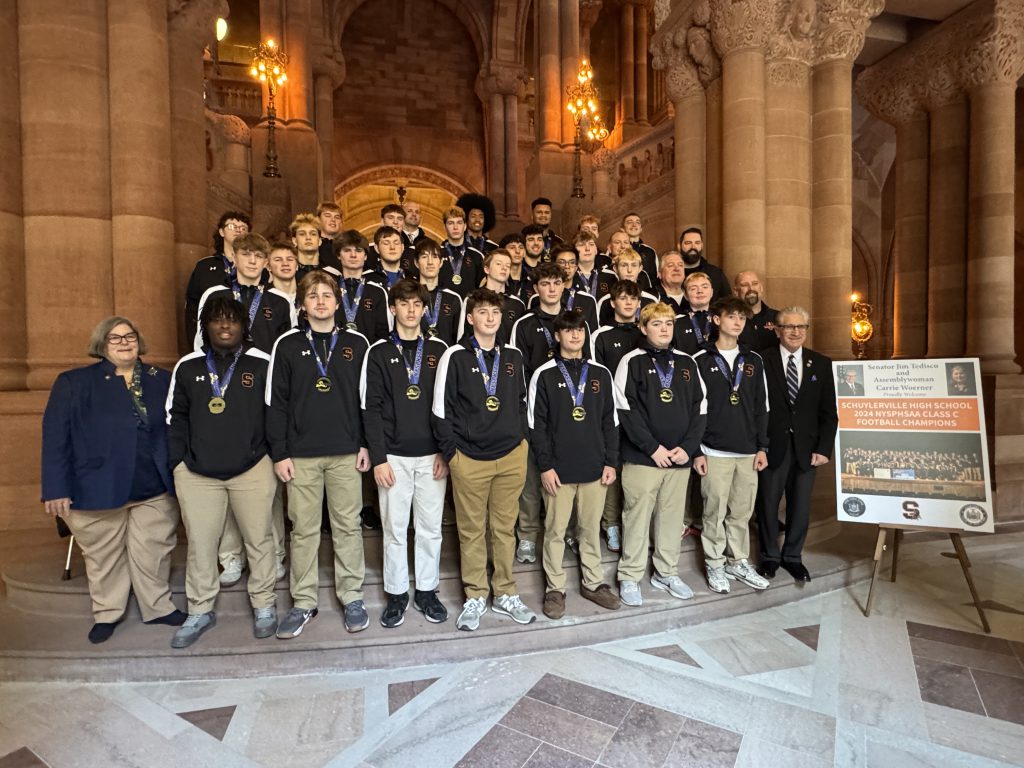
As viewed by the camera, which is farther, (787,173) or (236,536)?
(787,173)

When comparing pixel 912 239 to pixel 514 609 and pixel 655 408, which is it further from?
pixel 514 609

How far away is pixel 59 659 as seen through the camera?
3.57m

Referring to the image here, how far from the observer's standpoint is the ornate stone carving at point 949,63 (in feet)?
26.3

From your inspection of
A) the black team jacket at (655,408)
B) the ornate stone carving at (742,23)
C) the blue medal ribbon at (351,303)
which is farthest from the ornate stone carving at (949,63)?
the blue medal ribbon at (351,303)

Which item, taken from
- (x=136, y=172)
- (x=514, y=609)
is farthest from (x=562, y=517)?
(x=136, y=172)

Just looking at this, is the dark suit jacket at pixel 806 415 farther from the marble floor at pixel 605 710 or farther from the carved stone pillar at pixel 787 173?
the carved stone pillar at pixel 787 173

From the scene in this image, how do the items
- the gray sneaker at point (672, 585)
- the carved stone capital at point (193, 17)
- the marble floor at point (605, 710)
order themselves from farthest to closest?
the carved stone capital at point (193, 17) < the gray sneaker at point (672, 585) < the marble floor at point (605, 710)

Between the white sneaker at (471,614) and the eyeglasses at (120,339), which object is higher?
the eyeglasses at (120,339)

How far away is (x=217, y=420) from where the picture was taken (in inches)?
143

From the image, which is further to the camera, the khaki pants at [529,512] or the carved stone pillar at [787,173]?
the carved stone pillar at [787,173]

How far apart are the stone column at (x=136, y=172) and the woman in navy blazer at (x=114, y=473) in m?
1.66

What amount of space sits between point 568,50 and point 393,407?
516 inches

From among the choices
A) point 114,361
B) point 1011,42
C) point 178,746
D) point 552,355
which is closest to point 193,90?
point 114,361

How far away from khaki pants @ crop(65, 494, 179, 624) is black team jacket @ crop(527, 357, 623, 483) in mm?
2381
